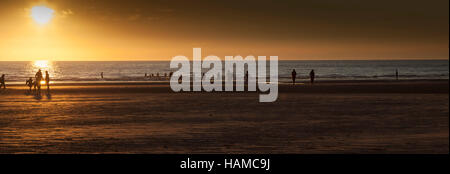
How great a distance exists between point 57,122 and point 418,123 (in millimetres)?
11721

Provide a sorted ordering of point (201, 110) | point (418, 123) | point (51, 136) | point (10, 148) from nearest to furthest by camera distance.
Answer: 1. point (10, 148)
2. point (51, 136)
3. point (418, 123)
4. point (201, 110)

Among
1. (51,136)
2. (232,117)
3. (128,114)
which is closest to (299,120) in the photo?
(232,117)

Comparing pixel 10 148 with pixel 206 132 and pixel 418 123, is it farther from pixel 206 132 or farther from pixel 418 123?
pixel 418 123

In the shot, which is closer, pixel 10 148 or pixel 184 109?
pixel 10 148

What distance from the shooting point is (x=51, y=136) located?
1372 cm

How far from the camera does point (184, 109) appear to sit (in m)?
21.9

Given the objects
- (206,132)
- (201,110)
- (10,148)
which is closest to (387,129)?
(206,132)

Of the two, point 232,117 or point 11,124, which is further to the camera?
point 232,117
